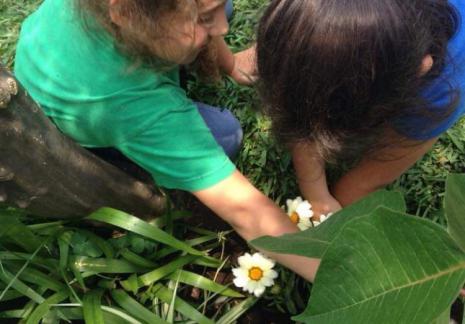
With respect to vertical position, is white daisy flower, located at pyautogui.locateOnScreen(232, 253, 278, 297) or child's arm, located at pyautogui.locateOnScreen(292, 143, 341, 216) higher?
child's arm, located at pyautogui.locateOnScreen(292, 143, 341, 216)

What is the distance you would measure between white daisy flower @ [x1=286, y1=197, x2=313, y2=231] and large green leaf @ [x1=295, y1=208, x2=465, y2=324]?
1004 mm

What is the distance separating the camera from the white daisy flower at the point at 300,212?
4.99 feet

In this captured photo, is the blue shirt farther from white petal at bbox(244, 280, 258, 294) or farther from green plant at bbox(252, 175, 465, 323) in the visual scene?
green plant at bbox(252, 175, 465, 323)

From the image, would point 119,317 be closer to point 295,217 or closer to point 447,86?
point 295,217

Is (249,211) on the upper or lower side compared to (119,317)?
upper

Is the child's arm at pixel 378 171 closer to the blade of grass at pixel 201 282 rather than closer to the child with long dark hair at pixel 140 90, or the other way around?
the child with long dark hair at pixel 140 90

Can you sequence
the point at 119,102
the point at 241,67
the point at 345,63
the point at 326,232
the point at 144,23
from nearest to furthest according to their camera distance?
the point at 326,232, the point at 345,63, the point at 144,23, the point at 119,102, the point at 241,67

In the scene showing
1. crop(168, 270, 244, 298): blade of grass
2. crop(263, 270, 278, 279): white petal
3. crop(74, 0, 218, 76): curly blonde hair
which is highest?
crop(74, 0, 218, 76): curly blonde hair

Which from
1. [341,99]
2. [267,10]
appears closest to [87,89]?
[267,10]

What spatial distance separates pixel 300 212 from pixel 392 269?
41.7 inches

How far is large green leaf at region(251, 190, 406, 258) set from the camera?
0.64 metres

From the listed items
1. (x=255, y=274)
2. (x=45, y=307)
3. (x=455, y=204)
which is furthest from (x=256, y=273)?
(x=455, y=204)

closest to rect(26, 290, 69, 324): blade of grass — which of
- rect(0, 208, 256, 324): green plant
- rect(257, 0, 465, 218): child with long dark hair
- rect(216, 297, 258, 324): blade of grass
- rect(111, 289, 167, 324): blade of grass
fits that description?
rect(0, 208, 256, 324): green plant

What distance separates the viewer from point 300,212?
1.53m
